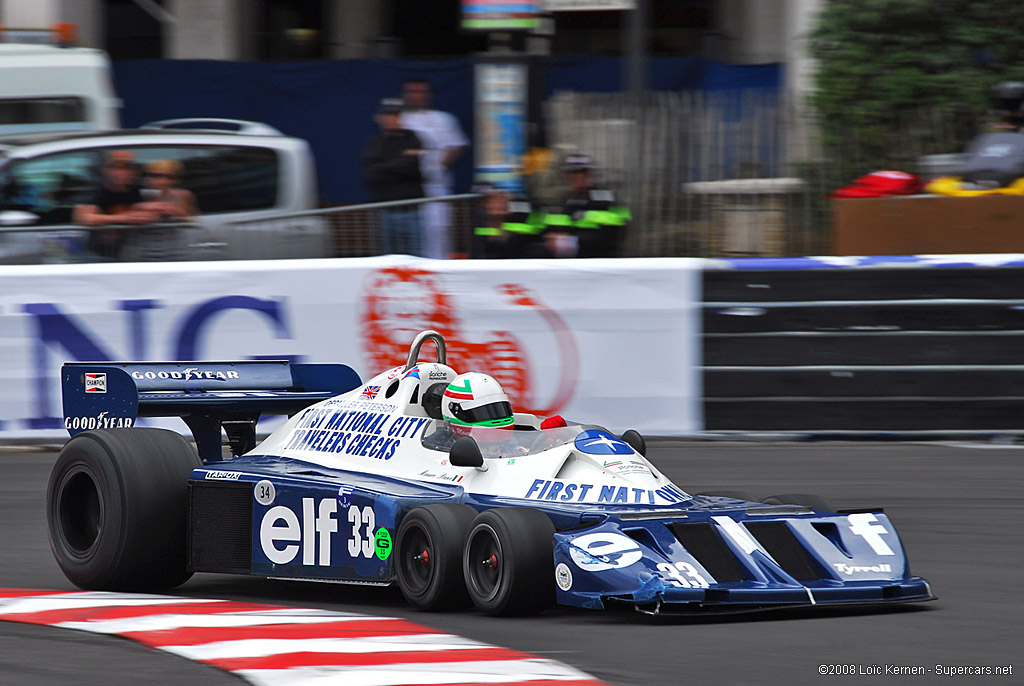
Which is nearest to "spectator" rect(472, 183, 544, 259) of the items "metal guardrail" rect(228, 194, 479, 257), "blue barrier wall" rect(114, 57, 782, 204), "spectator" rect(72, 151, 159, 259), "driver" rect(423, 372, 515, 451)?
"metal guardrail" rect(228, 194, 479, 257)

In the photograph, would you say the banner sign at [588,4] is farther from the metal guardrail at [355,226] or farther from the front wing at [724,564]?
the front wing at [724,564]

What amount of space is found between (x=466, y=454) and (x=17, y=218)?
689cm

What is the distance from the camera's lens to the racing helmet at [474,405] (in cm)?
671

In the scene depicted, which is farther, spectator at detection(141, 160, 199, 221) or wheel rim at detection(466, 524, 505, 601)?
spectator at detection(141, 160, 199, 221)

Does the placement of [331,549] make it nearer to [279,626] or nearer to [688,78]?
[279,626]

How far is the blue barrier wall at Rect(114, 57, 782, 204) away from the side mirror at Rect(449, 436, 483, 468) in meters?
14.1

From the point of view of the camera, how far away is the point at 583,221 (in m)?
12.1

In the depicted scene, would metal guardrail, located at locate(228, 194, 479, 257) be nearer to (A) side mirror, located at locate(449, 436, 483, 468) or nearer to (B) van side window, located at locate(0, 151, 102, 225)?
(B) van side window, located at locate(0, 151, 102, 225)

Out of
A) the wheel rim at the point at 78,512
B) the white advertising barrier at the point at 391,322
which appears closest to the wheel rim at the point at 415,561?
the wheel rim at the point at 78,512

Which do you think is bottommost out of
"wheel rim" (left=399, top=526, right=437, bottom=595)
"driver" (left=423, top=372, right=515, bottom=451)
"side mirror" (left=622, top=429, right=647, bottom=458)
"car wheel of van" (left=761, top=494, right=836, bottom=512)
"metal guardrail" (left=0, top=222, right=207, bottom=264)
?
"wheel rim" (left=399, top=526, right=437, bottom=595)

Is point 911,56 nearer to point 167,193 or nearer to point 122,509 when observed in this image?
point 167,193

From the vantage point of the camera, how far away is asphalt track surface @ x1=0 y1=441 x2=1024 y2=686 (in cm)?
509

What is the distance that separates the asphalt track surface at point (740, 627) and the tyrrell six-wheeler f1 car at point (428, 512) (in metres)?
0.13

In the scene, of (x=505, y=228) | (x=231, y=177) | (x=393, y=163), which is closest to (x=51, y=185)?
(x=231, y=177)
